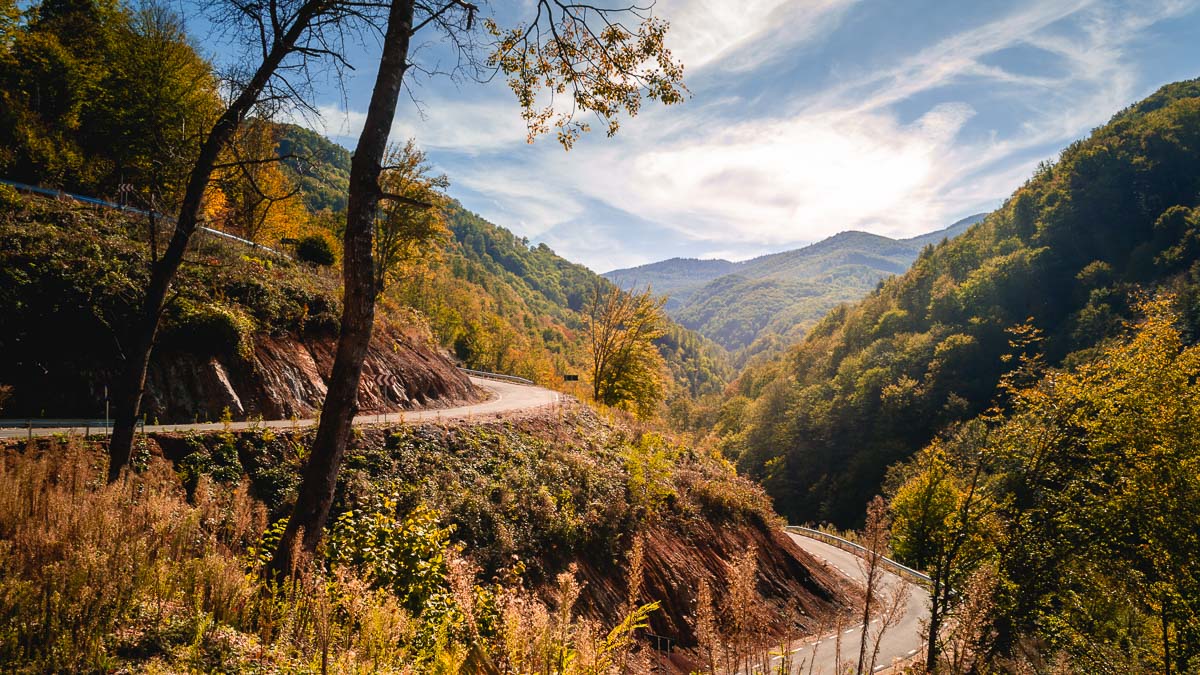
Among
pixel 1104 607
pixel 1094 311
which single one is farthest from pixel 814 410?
pixel 1104 607

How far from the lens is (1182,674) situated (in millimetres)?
9781

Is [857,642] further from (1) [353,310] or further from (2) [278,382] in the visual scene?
(2) [278,382]

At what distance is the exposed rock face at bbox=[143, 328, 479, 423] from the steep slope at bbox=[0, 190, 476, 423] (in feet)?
0.09

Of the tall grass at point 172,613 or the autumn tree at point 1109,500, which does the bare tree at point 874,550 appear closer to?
the tall grass at point 172,613

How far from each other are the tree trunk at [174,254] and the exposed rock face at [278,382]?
4.71 m

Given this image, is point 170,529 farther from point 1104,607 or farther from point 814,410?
point 814,410

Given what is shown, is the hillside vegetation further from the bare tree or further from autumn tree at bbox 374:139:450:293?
autumn tree at bbox 374:139:450:293

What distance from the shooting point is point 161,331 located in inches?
395

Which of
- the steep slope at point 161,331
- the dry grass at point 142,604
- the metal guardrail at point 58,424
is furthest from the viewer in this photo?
the steep slope at point 161,331

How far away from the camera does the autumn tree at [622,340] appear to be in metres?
30.5

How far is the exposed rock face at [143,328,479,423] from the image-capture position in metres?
9.88

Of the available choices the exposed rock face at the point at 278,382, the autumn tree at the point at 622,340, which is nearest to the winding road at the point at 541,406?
the exposed rock face at the point at 278,382

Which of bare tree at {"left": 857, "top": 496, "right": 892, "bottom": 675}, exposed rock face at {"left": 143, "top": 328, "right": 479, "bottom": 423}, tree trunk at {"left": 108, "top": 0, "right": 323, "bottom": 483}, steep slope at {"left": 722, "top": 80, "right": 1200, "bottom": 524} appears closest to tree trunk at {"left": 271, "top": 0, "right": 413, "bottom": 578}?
tree trunk at {"left": 108, "top": 0, "right": 323, "bottom": 483}

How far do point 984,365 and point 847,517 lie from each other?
3370cm
